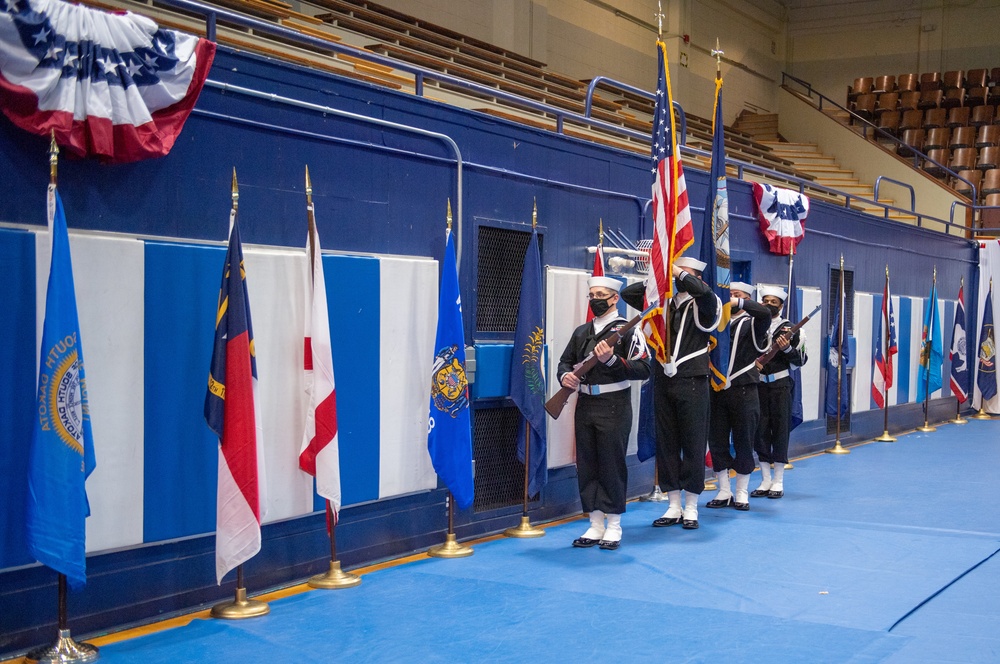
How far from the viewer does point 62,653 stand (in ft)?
13.9

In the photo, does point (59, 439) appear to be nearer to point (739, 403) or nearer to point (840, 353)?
point (739, 403)

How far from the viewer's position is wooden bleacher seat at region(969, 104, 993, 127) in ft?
69.7

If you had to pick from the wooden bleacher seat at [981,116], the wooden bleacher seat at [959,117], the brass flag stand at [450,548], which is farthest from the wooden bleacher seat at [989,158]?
the brass flag stand at [450,548]

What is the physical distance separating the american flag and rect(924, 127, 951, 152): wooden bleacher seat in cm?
1627

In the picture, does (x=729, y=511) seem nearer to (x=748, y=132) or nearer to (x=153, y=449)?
(x=153, y=449)

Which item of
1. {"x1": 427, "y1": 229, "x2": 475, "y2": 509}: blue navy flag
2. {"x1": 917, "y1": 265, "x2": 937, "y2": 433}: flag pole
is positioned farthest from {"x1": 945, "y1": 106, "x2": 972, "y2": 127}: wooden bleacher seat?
{"x1": 427, "y1": 229, "x2": 475, "y2": 509}: blue navy flag

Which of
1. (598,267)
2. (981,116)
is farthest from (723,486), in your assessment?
(981,116)

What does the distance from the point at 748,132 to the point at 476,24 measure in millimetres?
9461

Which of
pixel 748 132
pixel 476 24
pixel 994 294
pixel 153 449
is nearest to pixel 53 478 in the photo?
Answer: pixel 153 449

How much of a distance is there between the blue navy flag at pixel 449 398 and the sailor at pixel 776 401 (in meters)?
3.54

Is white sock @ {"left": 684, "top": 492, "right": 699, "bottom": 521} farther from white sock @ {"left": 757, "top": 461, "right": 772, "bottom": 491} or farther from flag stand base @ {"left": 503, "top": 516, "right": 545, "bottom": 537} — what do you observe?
white sock @ {"left": 757, "top": 461, "right": 772, "bottom": 491}

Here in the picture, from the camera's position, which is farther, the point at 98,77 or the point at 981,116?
the point at 981,116

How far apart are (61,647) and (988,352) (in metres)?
15.5

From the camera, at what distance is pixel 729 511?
8.20m
